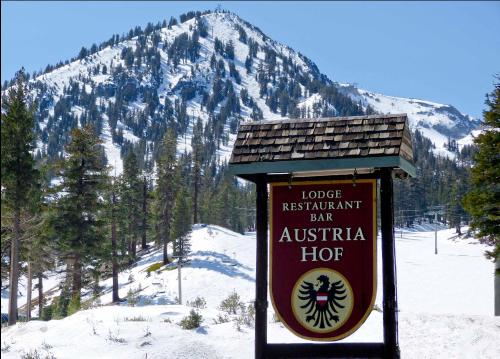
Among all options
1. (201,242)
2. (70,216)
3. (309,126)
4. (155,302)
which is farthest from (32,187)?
(201,242)

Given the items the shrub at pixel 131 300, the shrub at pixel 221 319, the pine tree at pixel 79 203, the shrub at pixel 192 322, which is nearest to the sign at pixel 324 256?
the shrub at pixel 192 322

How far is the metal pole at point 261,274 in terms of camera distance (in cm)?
1045

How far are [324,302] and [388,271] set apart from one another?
1054mm

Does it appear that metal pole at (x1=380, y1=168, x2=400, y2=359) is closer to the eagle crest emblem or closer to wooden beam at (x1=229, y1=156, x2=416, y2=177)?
wooden beam at (x1=229, y1=156, x2=416, y2=177)

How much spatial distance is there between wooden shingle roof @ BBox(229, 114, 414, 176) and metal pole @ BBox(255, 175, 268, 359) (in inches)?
17.4

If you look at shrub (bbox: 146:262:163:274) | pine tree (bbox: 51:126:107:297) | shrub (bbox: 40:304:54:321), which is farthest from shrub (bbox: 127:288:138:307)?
shrub (bbox: 146:262:163:274)

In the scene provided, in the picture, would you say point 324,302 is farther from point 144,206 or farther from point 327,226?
point 144,206

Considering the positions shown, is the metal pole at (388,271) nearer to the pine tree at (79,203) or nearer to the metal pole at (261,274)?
the metal pole at (261,274)

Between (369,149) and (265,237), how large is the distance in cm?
210

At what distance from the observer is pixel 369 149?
10.1 metres

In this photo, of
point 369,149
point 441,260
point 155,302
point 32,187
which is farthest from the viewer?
point 441,260

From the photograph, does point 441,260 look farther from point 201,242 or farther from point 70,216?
point 70,216

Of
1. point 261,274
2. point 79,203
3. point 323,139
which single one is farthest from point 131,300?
point 323,139

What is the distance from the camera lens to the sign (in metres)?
10.1
